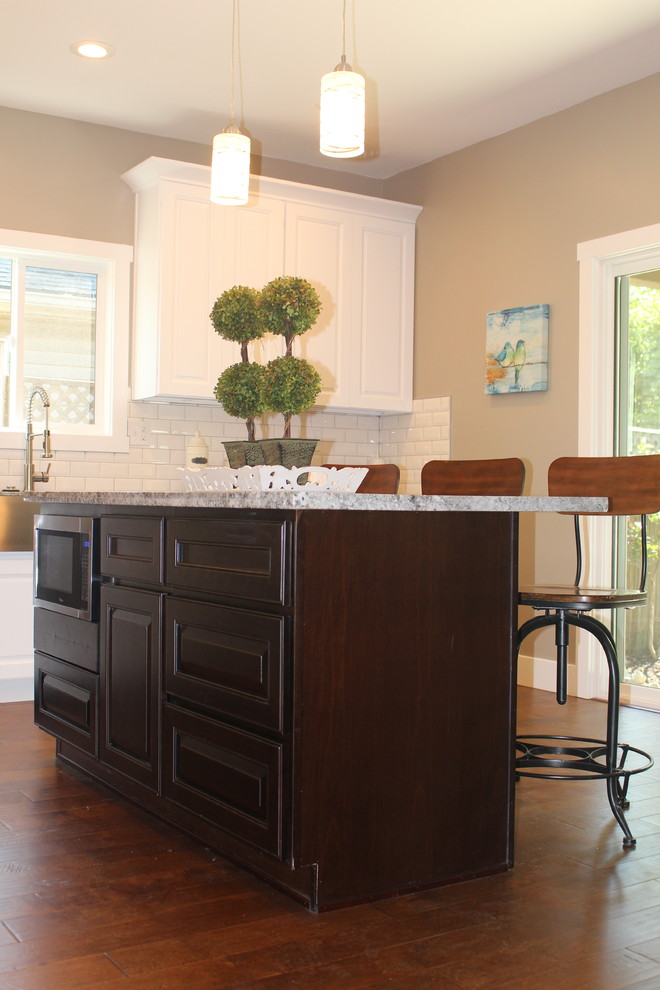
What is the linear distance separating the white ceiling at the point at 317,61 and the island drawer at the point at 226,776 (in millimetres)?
2761

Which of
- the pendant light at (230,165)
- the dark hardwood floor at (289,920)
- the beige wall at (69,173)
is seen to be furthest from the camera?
the beige wall at (69,173)

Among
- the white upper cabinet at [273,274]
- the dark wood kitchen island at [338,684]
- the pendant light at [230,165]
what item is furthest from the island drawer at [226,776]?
the white upper cabinet at [273,274]

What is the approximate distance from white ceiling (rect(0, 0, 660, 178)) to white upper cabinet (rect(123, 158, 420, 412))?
349 millimetres

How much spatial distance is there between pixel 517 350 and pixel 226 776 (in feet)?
10.6

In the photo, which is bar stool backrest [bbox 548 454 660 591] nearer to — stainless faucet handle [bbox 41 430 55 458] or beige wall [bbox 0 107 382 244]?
stainless faucet handle [bbox 41 430 55 458]

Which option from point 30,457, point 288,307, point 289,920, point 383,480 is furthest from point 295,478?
point 30,457

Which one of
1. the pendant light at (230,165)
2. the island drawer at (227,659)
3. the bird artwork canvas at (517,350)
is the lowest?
the island drawer at (227,659)

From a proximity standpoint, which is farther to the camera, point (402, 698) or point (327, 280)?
A: point (327, 280)

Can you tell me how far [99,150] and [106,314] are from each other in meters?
0.80

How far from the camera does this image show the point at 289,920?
78.7 inches

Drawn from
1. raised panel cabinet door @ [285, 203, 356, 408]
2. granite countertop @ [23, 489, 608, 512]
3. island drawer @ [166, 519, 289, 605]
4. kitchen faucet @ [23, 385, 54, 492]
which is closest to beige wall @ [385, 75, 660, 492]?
raised panel cabinet door @ [285, 203, 356, 408]

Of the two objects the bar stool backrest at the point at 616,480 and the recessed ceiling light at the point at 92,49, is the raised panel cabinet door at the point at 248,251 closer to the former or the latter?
the recessed ceiling light at the point at 92,49

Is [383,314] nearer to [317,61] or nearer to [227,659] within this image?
[317,61]

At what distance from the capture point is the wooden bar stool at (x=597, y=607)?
99.3 inches
